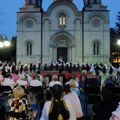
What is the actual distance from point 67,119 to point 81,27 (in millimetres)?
53015

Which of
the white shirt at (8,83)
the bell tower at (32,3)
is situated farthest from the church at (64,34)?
the white shirt at (8,83)

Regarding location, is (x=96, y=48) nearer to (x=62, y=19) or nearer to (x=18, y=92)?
(x=62, y=19)

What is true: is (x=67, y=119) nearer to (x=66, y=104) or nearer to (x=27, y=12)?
(x=66, y=104)

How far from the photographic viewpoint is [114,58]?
69438 millimetres

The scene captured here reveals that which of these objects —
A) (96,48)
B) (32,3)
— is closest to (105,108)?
(96,48)

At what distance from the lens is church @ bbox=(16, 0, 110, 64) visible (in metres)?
57.8

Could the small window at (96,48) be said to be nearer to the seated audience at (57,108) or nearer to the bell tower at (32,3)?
the bell tower at (32,3)

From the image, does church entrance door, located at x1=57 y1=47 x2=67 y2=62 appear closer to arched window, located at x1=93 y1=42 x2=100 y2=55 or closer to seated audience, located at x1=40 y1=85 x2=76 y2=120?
arched window, located at x1=93 y1=42 x2=100 y2=55

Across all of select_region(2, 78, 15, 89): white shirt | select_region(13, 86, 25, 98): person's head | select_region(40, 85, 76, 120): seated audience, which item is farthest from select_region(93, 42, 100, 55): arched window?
select_region(40, 85, 76, 120): seated audience

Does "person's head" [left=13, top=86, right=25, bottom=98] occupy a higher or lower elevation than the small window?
lower

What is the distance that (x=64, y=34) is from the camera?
58.6 m

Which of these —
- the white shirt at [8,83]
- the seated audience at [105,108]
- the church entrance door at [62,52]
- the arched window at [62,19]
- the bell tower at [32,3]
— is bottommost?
the seated audience at [105,108]

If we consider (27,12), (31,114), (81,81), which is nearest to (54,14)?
(27,12)

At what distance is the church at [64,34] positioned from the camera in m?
57.8
